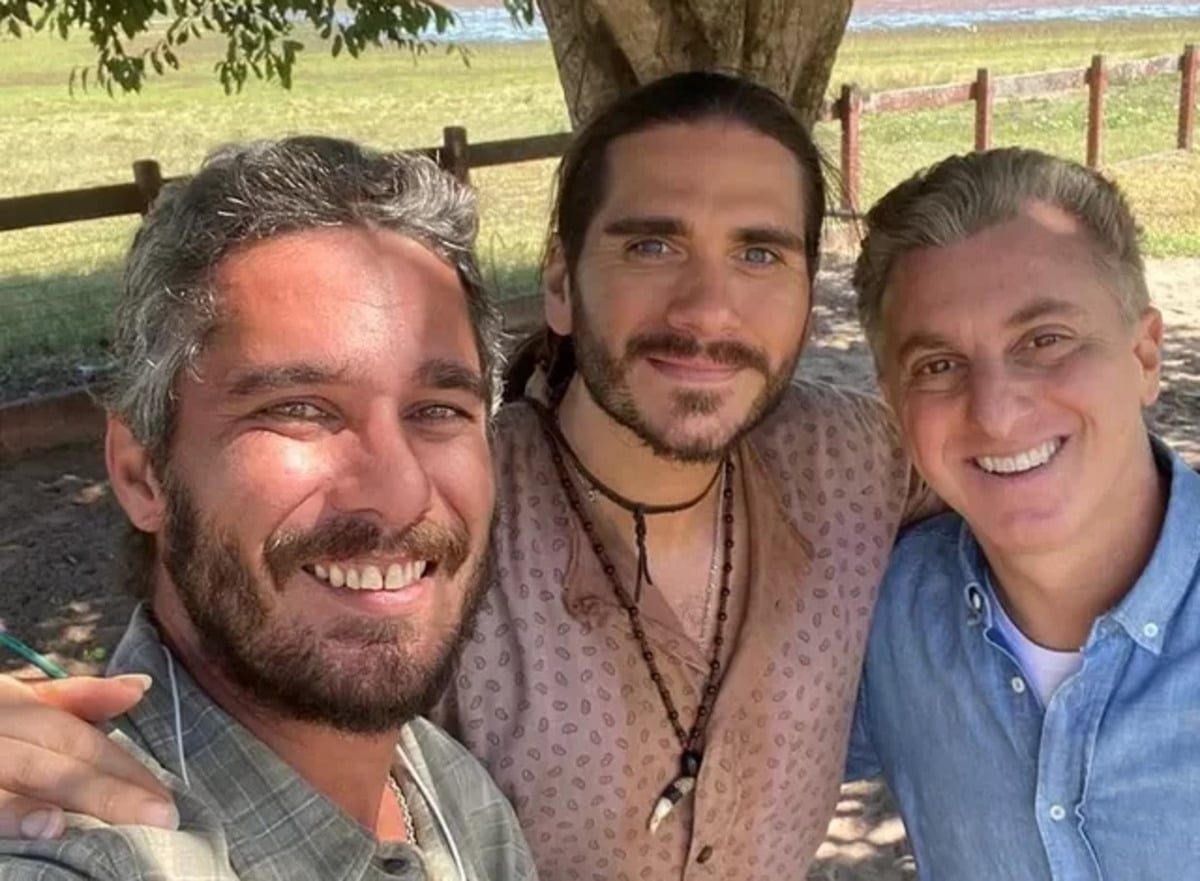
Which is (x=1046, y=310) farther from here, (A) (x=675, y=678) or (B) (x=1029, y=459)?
(A) (x=675, y=678)

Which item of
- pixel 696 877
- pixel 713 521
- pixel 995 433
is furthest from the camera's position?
pixel 713 521

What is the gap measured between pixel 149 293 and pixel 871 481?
4.18 feet

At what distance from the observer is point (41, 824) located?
1.30 meters

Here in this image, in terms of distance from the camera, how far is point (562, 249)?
2.48 meters

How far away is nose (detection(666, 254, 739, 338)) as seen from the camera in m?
2.20

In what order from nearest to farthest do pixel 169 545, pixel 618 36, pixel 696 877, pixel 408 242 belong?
pixel 169 545, pixel 408 242, pixel 696 877, pixel 618 36

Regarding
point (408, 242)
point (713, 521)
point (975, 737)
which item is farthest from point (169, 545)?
point (975, 737)

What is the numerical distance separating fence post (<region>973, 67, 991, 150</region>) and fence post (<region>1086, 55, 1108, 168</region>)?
1.22 m

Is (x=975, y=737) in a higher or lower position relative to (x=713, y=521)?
lower

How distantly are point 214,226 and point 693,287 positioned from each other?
85 cm

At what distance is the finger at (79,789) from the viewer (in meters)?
1.33

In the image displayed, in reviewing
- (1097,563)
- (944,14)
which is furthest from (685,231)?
(944,14)

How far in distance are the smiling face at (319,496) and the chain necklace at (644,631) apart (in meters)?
0.58

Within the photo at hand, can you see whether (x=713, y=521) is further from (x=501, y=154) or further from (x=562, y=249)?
(x=501, y=154)
